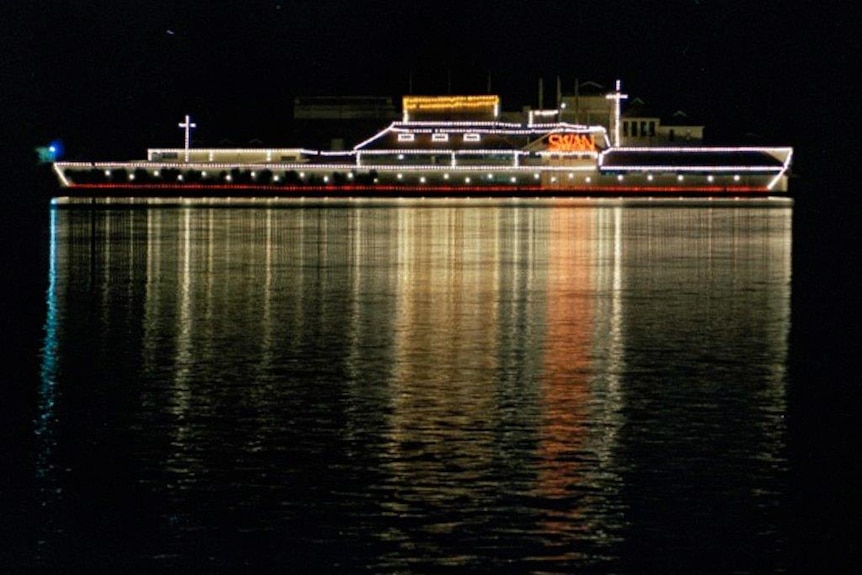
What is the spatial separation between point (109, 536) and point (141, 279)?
83.5ft

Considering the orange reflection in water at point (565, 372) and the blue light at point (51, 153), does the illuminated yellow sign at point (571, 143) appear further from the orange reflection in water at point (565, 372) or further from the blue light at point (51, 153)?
the orange reflection in water at point (565, 372)

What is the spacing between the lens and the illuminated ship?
454ft

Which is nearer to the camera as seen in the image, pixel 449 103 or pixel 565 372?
pixel 565 372

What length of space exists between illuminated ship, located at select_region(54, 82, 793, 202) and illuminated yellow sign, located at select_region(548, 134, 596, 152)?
0.08 meters

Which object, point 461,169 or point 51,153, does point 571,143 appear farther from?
point 51,153

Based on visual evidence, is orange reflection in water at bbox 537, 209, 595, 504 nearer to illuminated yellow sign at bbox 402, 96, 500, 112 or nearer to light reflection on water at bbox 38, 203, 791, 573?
light reflection on water at bbox 38, 203, 791, 573

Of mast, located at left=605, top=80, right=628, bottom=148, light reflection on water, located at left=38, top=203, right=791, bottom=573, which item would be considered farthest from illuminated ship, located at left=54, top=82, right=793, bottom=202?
light reflection on water, located at left=38, top=203, right=791, bottom=573

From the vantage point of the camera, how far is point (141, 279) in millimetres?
36969

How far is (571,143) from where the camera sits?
462ft

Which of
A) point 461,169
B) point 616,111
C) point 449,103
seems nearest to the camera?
point 461,169

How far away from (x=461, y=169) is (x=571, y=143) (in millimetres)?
9282

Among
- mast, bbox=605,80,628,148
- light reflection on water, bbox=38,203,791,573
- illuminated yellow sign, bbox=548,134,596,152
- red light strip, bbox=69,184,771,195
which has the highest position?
mast, bbox=605,80,628,148

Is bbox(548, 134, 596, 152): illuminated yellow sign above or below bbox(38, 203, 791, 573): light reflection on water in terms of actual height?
above

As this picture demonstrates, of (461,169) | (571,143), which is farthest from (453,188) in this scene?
(571,143)
